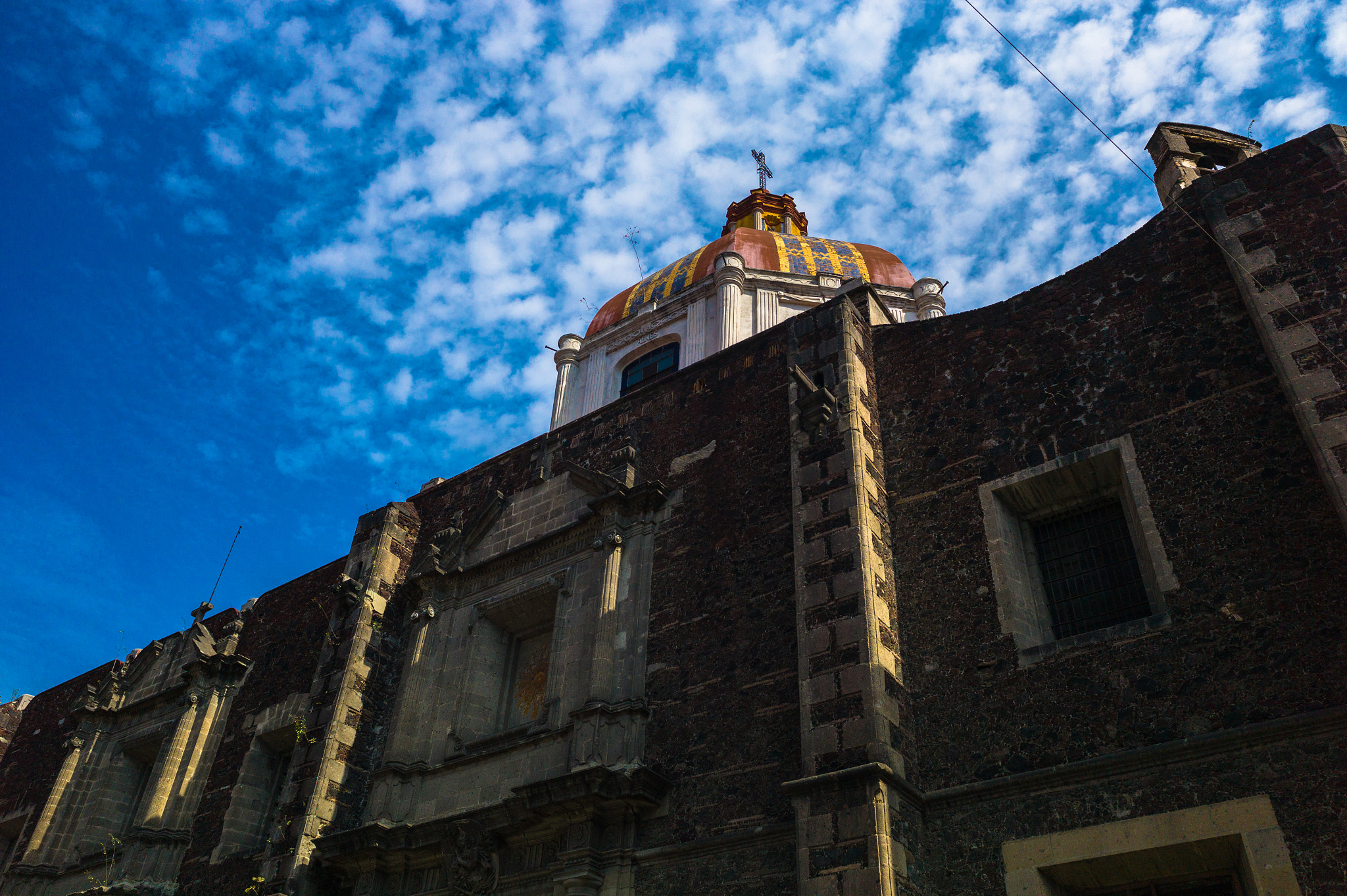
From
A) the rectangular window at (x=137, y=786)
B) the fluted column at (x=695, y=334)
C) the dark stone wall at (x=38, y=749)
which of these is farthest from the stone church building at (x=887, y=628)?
the fluted column at (x=695, y=334)

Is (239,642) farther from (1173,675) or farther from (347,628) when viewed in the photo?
(1173,675)

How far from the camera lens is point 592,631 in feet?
39.1

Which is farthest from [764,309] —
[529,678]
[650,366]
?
[529,678]

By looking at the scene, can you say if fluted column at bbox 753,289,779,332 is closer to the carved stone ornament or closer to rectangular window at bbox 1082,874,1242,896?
the carved stone ornament

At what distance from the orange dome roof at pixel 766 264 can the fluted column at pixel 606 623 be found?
12.4 metres

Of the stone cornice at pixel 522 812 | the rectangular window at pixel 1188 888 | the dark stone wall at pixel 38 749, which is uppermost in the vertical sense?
the dark stone wall at pixel 38 749

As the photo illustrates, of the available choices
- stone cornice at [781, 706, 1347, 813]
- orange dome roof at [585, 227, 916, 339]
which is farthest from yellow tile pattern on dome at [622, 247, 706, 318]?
stone cornice at [781, 706, 1347, 813]

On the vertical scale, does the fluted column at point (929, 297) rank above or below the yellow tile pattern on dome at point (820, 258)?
below

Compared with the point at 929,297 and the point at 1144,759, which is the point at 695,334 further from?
the point at 1144,759

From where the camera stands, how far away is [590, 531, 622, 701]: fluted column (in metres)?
11.3

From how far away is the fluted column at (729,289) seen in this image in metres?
22.1

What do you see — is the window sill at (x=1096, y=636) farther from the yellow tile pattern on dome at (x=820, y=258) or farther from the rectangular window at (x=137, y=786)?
the yellow tile pattern on dome at (x=820, y=258)

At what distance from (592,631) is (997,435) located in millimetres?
4818

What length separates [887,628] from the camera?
974 cm
